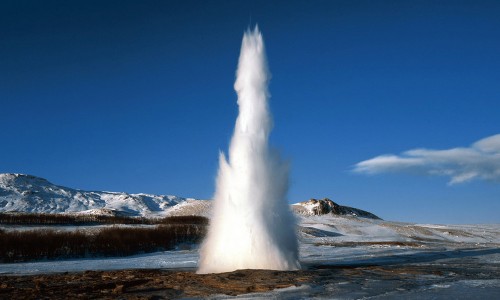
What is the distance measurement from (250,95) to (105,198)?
4316 inches

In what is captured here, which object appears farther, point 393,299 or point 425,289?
point 425,289

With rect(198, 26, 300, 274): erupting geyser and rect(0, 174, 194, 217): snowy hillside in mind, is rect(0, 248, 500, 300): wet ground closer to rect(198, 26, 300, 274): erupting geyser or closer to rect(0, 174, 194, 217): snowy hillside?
rect(198, 26, 300, 274): erupting geyser

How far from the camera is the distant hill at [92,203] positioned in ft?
291

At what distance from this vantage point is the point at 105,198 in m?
122

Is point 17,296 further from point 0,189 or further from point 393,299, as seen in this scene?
point 0,189

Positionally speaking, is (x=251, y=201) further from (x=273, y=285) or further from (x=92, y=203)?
(x=92, y=203)

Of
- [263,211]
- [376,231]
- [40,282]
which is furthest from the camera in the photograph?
[376,231]

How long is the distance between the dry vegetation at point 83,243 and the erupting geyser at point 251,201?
570 inches

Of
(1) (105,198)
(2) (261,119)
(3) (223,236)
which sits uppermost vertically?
(1) (105,198)

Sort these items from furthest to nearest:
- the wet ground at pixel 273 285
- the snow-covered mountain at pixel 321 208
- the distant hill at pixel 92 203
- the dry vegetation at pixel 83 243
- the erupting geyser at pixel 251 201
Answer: the distant hill at pixel 92 203
the snow-covered mountain at pixel 321 208
the dry vegetation at pixel 83 243
the erupting geyser at pixel 251 201
the wet ground at pixel 273 285

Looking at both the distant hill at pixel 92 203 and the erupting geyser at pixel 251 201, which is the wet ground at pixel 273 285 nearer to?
the erupting geyser at pixel 251 201

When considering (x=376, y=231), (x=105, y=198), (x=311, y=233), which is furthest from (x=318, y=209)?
(x=105, y=198)

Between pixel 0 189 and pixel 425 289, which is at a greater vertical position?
pixel 0 189

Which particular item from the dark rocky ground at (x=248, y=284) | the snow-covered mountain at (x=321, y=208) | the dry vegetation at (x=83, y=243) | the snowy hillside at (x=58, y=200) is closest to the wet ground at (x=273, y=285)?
the dark rocky ground at (x=248, y=284)
